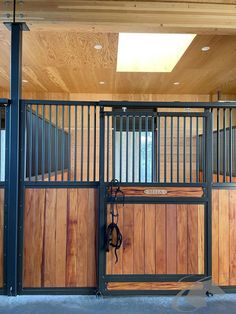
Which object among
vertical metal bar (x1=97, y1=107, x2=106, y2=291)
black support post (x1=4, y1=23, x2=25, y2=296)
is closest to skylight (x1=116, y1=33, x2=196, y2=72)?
black support post (x1=4, y1=23, x2=25, y2=296)

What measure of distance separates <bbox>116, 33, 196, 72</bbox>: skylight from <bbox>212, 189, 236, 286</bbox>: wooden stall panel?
2001mm

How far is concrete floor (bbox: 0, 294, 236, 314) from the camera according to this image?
2072mm

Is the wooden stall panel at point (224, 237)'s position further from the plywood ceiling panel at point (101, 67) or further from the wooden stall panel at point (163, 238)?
the plywood ceiling panel at point (101, 67)

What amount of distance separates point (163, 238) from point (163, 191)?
0.43 metres

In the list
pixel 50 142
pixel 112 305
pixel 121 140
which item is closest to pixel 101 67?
pixel 50 142

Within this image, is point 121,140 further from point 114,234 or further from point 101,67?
point 101,67

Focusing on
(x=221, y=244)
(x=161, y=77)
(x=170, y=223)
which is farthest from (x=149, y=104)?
(x=161, y=77)

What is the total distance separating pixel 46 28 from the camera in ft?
8.00

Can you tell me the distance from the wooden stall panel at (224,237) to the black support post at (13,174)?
71.0 inches

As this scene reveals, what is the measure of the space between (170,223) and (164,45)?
2.72 m

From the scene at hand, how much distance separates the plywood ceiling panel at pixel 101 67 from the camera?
313cm

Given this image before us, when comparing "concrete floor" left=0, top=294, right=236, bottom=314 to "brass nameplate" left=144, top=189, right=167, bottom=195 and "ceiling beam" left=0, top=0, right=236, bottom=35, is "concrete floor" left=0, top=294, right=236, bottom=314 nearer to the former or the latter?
"brass nameplate" left=144, top=189, right=167, bottom=195

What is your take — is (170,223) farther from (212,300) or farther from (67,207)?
(67,207)

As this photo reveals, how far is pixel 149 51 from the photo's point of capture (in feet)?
13.2
